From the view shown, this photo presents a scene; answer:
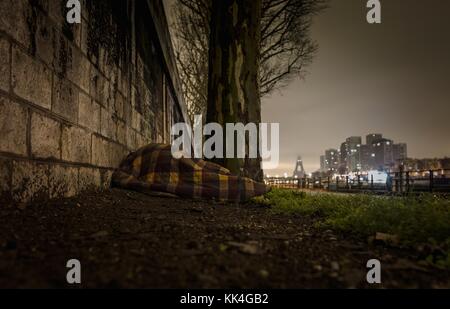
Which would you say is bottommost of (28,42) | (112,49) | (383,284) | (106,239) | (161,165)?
(383,284)

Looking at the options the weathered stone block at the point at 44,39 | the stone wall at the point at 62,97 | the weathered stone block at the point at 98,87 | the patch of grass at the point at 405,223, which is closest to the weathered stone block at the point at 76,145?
the stone wall at the point at 62,97

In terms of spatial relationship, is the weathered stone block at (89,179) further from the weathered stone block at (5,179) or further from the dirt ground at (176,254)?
the weathered stone block at (5,179)

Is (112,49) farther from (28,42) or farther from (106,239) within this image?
(106,239)

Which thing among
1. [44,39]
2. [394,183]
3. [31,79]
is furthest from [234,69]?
[394,183]

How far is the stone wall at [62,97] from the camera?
2.12m

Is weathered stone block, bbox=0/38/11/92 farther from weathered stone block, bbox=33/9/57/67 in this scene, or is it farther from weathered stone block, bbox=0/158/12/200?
weathered stone block, bbox=0/158/12/200

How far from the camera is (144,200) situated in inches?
151

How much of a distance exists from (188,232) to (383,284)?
50.3 inches

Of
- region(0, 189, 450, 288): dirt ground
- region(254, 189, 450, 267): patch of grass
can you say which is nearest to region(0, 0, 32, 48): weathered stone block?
region(0, 189, 450, 288): dirt ground

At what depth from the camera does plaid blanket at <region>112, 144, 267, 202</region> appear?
14.3ft

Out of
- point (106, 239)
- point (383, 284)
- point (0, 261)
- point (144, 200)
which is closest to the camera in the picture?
point (0, 261)

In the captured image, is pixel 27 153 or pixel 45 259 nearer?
pixel 45 259

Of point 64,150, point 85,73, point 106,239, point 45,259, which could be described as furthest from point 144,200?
point 45,259

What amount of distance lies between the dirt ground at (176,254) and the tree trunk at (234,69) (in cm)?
304
